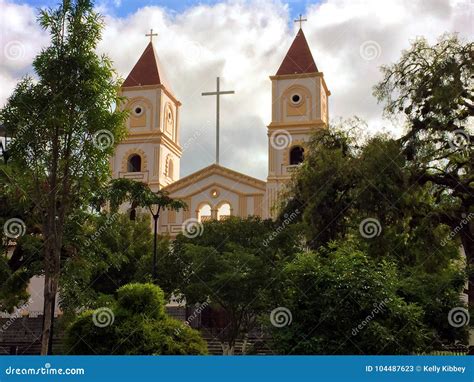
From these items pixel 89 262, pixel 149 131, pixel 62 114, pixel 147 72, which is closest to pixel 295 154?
pixel 149 131

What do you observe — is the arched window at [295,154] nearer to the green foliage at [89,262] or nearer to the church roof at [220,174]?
the church roof at [220,174]

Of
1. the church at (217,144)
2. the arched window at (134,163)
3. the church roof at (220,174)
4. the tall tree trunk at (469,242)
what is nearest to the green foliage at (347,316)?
the tall tree trunk at (469,242)

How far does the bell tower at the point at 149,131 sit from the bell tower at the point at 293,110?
24.6 feet

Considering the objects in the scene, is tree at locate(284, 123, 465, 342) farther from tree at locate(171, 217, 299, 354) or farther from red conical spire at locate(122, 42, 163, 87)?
red conical spire at locate(122, 42, 163, 87)

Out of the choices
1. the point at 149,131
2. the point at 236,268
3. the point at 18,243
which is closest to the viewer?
the point at 18,243

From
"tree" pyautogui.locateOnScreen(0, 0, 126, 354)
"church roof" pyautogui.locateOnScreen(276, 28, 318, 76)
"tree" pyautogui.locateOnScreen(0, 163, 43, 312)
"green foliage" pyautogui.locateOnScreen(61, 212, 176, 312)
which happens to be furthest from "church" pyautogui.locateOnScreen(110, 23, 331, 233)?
"tree" pyautogui.locateOnScreen(0, 0, 126, 354)

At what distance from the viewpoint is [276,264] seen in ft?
63.7

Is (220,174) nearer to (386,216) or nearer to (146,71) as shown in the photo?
(146,71)

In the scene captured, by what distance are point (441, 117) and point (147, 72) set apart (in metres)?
33.5

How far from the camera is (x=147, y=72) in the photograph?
4659 cm

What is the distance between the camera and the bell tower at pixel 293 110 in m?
41.7

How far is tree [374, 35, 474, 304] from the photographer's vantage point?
50.0 feet

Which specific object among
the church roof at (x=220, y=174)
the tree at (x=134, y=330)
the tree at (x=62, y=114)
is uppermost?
the church roof at (x=220, y=174)

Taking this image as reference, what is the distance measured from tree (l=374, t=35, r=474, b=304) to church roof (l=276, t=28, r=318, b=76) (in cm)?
2787
